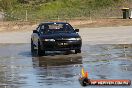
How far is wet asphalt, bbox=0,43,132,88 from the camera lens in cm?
1506

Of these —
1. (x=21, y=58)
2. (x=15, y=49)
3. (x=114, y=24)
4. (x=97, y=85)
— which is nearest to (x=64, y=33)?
(x=21, y=58)

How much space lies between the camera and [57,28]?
84.3ft

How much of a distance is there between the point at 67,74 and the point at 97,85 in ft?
11.2

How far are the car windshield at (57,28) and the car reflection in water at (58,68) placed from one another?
1.74m

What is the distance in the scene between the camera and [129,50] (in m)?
25.7

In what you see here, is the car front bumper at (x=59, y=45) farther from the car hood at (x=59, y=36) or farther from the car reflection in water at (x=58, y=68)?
the car reflection in water at (x=58, y=68)

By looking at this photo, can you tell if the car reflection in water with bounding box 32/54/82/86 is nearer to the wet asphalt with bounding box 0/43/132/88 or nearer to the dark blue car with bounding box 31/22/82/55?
the wet asphalt with bounding box 0/43/132/88

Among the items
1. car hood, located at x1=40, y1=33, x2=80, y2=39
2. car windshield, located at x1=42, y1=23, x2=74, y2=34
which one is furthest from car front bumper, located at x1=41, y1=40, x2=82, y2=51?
car windshield, located at x1=42, y1=23, x2=74, y2=34

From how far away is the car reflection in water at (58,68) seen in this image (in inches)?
608

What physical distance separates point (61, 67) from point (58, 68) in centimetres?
34

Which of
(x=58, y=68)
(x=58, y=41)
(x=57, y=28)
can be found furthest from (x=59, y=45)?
(x=58, y=68)

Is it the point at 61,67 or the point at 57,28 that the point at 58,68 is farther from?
the point at 57,28

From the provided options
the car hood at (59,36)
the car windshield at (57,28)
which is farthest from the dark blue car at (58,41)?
the car windshield at (57,28)

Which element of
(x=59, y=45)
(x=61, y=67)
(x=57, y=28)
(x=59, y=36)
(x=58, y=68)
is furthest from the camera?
(x=57, y=28)
